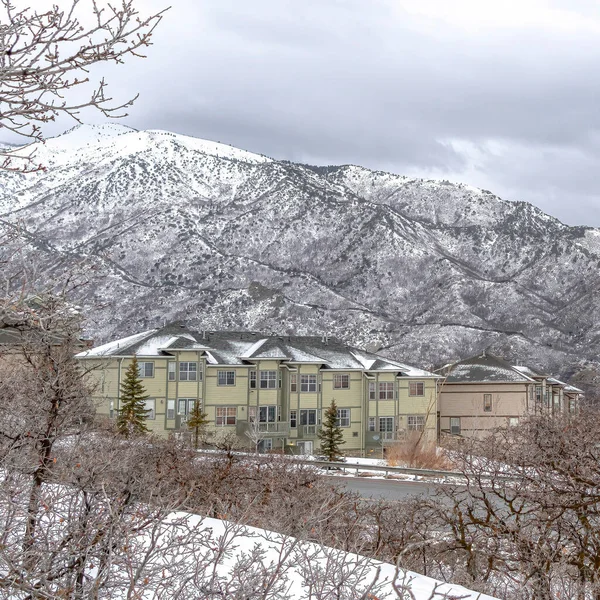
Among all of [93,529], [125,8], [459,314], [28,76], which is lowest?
[93,529]

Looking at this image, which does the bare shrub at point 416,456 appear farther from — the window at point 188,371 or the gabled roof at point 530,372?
the gabled roof at point 530,372

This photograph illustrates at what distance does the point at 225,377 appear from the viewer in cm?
5959

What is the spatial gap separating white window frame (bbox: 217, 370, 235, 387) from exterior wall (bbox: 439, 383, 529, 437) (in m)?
20.6

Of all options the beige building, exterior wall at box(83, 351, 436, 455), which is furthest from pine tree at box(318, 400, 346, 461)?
the beige building

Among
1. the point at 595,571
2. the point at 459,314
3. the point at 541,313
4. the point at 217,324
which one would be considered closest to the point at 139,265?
the point at 217,324

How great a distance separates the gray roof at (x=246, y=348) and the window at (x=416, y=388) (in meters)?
0.76

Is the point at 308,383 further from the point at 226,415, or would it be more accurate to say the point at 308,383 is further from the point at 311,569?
the point at 311,569

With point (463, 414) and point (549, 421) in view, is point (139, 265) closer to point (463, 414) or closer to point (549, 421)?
point (463, 414)

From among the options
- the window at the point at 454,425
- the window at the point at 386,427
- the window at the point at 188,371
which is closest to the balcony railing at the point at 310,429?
the window at the point at 386,427

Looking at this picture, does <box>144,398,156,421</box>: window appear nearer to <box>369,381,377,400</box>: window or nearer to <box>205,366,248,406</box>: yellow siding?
<box>205,366,248,406</box>: yellow siding

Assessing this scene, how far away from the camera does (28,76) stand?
610 centimetres

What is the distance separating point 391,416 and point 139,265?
141560 millimetres

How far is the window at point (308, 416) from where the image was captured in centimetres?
6119

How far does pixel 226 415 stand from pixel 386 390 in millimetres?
12826
